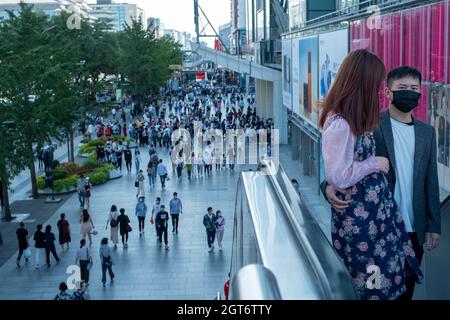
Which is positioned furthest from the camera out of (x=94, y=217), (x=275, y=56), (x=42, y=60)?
(x=275, y=56)

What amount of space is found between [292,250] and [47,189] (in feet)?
81.2

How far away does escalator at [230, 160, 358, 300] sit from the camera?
51.1 inches

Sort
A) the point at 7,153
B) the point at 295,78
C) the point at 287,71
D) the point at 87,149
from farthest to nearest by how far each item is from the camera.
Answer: the point at 87,149
the point at 287,71
the point at 295,78
the point at 7,153

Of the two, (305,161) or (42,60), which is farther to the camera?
(305,161)

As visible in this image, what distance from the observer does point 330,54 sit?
64.2ft

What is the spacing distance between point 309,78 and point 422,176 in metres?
21.3

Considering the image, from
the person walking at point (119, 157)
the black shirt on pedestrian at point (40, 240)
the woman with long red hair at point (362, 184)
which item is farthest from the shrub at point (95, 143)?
the woman with long red hair at point (362, 184)

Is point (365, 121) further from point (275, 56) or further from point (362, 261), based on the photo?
point (275, 56)

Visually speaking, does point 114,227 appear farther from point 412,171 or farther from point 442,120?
point 412,171

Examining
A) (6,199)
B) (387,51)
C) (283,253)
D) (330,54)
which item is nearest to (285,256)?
(283,253)

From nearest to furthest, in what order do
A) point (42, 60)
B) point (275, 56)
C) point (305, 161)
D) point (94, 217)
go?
point (94, 217) < point (42, 60) < point (305, 161) < point (275, 56)

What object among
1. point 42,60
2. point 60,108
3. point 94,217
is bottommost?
point 94,217
